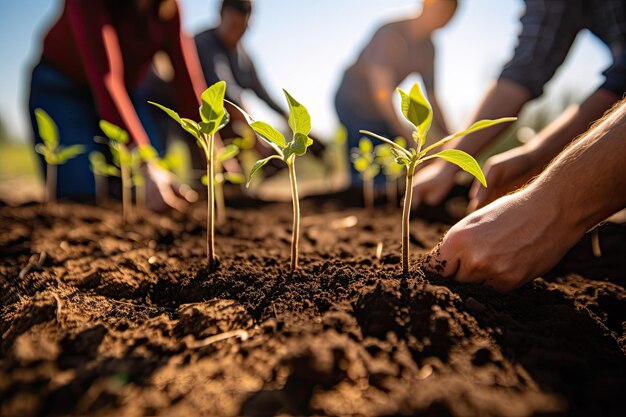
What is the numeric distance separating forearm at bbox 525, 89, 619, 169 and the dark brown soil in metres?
0.59

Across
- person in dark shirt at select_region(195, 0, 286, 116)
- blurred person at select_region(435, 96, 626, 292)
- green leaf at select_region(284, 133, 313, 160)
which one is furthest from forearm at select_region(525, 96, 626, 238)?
person in dark shirt at select_region(195, 0, 286, 116)

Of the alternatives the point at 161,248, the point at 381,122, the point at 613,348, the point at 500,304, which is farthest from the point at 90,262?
the point at 381,122

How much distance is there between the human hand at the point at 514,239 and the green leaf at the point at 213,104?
0.75 m

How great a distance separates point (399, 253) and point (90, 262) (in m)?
1.15

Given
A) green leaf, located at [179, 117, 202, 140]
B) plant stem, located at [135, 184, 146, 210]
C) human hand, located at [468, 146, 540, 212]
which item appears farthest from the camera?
plant stem, located at [135, 184, 146, 210]

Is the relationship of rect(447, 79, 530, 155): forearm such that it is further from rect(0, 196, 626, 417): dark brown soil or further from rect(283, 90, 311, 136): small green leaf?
rect(283, 90, 311, 136): small green leaf

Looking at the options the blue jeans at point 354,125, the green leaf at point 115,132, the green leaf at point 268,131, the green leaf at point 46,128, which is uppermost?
the blue jeans at point 354,125

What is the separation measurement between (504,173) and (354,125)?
3.32 meters

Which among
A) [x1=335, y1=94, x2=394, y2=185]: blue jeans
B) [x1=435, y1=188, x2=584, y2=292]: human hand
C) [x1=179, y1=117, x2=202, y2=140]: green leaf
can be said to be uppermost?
[x1=335, y1=94, x2=394, y2=185]: blue jeans

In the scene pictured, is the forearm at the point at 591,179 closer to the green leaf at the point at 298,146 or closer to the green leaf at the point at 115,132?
the green leaf at the point at 298,146

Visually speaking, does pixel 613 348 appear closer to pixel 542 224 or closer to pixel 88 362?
pixel 542 224

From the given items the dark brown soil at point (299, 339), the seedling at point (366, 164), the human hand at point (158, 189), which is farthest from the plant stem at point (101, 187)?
the seedling at point (366, 164)

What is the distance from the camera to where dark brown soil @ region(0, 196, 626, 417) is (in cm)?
63

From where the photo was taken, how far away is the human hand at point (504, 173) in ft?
4.83
